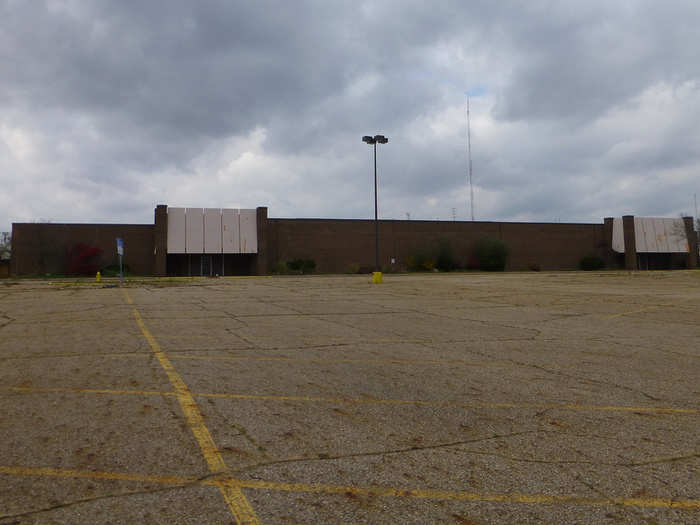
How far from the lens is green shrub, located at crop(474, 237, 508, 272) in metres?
65.6

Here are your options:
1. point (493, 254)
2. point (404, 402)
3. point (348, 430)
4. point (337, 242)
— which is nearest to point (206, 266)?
point (337, 242)

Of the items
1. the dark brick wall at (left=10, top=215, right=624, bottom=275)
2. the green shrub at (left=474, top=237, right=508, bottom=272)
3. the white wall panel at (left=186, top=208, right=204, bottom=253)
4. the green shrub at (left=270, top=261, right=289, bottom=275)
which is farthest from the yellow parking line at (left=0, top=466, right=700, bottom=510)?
the green shrub at (left=474, top=237, right=508, bottom=272)

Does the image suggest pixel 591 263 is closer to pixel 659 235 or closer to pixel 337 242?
pixel 659 235

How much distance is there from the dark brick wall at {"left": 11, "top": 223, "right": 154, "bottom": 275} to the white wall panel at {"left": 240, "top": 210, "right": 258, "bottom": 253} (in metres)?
11.7

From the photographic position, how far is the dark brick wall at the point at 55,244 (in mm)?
55156

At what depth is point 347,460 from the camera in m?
3.72

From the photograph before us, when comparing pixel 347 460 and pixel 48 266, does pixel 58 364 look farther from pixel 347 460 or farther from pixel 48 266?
pixel 48 266

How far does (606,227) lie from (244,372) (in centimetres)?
7443

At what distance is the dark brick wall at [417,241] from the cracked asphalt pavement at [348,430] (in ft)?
171

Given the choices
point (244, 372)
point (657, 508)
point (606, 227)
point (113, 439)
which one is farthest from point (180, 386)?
point (606, 227)

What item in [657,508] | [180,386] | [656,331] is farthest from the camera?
[656,331]

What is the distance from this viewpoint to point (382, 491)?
3236mm

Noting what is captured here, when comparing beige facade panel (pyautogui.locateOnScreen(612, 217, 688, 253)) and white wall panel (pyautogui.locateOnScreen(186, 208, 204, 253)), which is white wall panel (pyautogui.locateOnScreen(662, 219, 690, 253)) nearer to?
beige facade panel (pyautogui.locateOnScreen(612, 217, 688, 253))

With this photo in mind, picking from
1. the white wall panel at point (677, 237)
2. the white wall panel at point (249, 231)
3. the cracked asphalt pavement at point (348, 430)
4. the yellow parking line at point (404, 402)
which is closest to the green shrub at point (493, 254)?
the white wall panel at point (677, 237)
